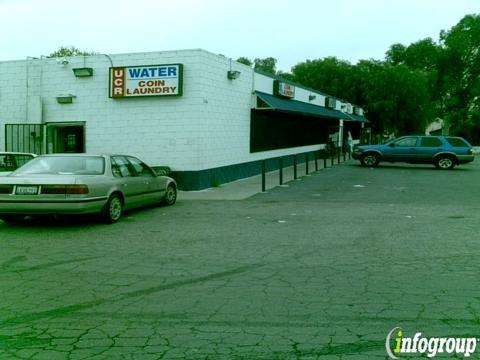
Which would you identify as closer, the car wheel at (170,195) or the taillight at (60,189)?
the taillight at (60,189)

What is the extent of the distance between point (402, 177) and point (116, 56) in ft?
38.1

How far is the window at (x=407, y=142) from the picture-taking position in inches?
1041

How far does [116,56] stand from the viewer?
56.9 feet

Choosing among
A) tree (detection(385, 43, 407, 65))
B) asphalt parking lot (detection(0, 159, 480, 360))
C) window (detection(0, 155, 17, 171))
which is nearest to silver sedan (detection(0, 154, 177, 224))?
asphalt parking lot (detection(0, 159, 480, 360))

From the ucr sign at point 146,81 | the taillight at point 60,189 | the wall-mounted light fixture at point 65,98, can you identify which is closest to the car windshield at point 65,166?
the taillight at point 60,189

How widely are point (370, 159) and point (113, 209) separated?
745 inches

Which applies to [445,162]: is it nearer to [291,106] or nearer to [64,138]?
[291,106]

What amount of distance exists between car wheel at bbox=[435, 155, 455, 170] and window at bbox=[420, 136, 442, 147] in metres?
0.66

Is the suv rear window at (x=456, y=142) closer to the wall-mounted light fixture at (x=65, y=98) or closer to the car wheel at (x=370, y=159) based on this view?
the car wheel at (x=370, y=159)

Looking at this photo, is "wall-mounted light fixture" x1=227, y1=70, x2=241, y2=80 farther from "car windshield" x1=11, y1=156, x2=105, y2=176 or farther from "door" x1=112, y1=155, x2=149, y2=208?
"car windshield" x1=11, y1=156, x2=105, y2=176

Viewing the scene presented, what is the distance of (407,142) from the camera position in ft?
87.4

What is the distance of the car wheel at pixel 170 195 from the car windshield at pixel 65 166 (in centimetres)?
269

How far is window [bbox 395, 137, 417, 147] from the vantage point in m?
26.5

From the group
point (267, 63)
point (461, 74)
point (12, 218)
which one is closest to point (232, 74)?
point (12, 218)
